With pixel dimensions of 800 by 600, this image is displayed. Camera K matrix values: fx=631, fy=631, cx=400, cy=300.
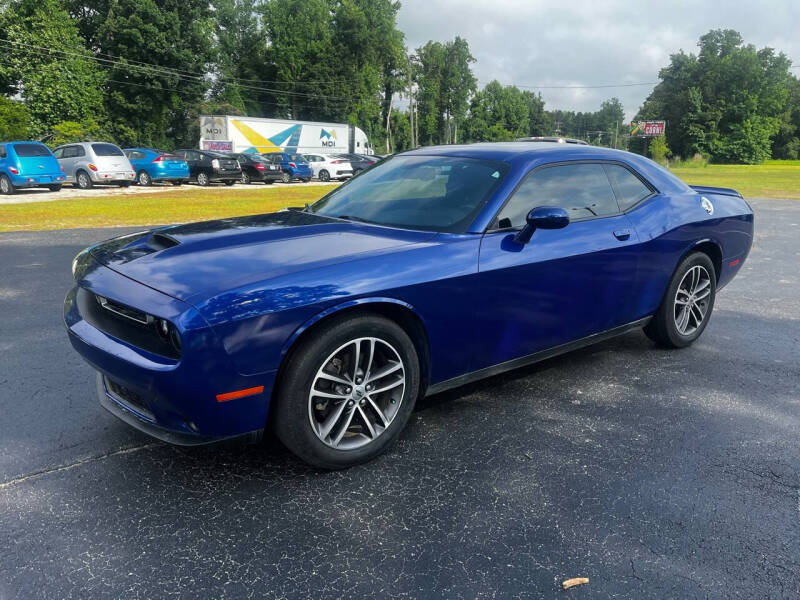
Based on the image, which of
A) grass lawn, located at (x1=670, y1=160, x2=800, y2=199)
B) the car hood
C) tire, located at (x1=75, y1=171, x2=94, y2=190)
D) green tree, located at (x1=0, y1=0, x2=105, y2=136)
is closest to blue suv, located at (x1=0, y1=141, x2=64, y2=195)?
tire, located at (x1=75, y1=171, x2=94, y2=190)

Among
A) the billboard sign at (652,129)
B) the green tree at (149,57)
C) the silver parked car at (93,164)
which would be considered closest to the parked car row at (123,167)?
the silver parked car at (93,164)

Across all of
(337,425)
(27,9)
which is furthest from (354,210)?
(27,9)

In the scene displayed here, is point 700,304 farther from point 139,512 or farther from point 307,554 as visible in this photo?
point 139,512

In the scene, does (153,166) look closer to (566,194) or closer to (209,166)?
(209,166)

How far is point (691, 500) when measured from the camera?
8.98ft

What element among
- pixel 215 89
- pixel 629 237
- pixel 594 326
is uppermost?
pixel 215 89

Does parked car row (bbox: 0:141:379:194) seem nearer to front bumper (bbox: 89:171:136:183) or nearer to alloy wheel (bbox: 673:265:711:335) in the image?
front bumper (bbox: 89:171:136:183)

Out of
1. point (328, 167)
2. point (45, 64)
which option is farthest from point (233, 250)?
point (45, 64)

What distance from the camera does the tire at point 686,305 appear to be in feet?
15.0

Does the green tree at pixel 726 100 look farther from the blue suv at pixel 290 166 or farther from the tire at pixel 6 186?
the tire at pixel 6 186

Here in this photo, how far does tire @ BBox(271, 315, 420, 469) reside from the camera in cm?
268

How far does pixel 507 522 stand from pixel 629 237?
2.26m

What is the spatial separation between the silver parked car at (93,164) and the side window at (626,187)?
2085 centimetres

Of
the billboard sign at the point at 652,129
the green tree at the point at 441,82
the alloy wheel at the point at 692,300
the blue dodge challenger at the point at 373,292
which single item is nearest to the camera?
the blue dodge challenger at the point at 373,292
